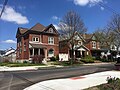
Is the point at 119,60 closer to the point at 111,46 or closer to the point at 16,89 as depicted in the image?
the point at 16,89

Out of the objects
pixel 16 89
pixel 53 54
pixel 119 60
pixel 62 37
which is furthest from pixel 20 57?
pixel 16 89

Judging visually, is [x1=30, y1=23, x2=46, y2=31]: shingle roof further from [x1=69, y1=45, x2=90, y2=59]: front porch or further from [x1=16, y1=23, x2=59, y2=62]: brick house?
[x1=69, y1=45, x2=90, y2=59]: front porch

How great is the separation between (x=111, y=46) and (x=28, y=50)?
2498 centimetres

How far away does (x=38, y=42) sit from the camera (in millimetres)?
Result: 45344

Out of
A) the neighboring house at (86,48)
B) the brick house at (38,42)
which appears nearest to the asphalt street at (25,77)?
the brick house at (38,42)

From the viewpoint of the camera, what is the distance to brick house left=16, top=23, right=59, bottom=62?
144 feet

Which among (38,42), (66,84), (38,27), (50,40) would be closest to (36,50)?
(38,42)

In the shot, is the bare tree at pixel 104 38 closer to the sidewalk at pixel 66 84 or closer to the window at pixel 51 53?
the window at pixel 51 53

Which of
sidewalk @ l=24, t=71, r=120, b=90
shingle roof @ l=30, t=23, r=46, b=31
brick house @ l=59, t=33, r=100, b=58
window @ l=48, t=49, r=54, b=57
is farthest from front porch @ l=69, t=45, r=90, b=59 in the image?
sidewalk @ l=24, t=71, r=120, b=90

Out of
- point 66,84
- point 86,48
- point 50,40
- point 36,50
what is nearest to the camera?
point 66,84

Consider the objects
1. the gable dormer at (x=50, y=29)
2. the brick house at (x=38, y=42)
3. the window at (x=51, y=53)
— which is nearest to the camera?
the brick house at (x=38, y=42)

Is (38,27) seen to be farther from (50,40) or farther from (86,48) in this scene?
(86,48)

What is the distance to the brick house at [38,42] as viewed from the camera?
1729 inches

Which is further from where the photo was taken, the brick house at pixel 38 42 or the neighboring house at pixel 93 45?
the neighboring house at pixel 93 45
